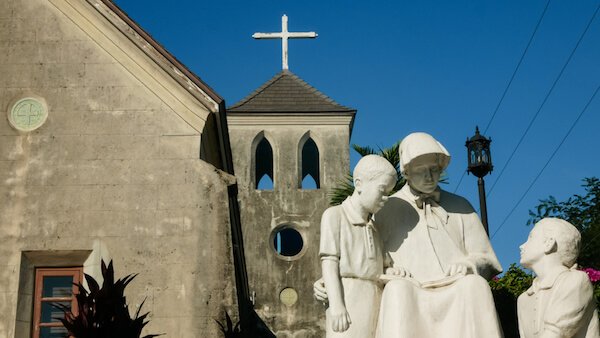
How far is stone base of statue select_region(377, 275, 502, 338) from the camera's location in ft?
22.2

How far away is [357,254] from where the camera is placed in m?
7.29

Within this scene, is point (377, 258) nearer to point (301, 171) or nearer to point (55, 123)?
point (55, 123)

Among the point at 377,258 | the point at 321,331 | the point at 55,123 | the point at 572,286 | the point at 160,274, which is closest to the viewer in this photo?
the point at 572,286

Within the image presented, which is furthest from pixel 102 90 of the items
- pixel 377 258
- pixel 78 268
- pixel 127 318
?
pixel 377 258

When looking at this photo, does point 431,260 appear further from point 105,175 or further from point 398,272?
point 105,175

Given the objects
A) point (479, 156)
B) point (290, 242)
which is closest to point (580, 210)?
point (479, 156)

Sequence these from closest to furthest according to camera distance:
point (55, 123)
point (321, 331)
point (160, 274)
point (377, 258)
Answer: point (377, 258)
point (160, 274)
point (55, 123)
point (321, 331)

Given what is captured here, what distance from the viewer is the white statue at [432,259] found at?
6812 millimetres

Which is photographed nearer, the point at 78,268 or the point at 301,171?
the point at 78,268

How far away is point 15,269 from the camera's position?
49.7ft

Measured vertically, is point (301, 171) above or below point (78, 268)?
above

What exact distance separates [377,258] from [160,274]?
321 inches

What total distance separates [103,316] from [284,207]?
87.4 feet

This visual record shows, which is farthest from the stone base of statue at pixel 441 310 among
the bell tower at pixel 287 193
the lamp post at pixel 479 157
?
the bell tower at pixel 287 193
